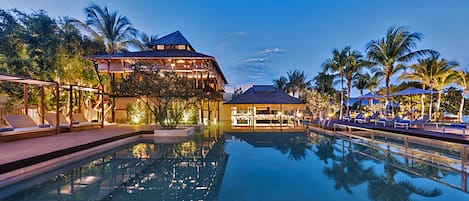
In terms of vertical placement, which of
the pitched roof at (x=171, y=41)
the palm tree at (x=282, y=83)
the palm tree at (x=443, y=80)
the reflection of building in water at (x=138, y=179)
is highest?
the pitched roof at (x=171, y=41)

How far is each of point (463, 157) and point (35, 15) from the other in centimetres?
2330

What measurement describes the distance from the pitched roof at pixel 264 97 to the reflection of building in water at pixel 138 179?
490 inches

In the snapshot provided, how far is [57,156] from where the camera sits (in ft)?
20.9

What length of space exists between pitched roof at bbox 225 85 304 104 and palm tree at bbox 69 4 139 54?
12.0m

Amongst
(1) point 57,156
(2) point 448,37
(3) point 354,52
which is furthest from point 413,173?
(2) point 448,37

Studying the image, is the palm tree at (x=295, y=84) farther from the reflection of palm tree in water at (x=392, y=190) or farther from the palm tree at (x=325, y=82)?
the reflection of palm tree in water at (x=392, y=190)

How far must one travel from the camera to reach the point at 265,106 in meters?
21.8

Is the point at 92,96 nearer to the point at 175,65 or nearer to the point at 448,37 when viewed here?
the point at 175,65

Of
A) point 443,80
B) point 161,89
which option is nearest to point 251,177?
point 161,89

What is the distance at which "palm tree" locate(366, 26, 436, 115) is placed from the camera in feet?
50.3

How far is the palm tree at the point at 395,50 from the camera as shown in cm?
1533

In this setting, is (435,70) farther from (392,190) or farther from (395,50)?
(392,190)

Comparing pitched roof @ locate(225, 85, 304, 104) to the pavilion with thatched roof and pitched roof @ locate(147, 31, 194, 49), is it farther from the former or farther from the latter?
pitched roof @ locate(147, 31, 194, 49)

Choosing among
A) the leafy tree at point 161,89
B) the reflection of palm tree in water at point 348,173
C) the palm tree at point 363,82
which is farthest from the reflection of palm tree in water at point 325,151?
the palm tree at point 363,82
